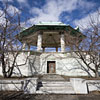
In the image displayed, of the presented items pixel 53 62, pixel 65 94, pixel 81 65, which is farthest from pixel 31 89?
pixel 81 65

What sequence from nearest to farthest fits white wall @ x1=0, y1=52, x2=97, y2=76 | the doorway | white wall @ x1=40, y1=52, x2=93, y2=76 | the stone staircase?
the stone staircase < white wall @ x1=0, y1=52, x2=97, y2=76 < white wall @ x1=40, y1=52, x2=93, y2=76 < the doorway

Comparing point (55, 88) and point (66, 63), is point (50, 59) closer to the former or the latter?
point (66, 63)

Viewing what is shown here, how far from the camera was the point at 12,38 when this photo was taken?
7.16 m

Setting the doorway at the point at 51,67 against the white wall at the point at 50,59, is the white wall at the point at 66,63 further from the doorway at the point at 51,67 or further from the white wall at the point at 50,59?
the doorway at the point at 51,67

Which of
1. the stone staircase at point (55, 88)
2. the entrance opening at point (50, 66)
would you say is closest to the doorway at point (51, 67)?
the entrance opening at point (50, 66)

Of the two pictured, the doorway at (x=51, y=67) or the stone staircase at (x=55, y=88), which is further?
the doorway at (x=51, y=67)

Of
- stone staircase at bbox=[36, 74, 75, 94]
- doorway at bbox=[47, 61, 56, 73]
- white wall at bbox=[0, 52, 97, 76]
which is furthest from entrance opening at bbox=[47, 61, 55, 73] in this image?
stone staircase at bbox=[36, 74, 75, 94]

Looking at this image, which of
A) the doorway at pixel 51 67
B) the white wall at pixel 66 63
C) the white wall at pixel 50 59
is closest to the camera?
the white wall at pixel 50 59

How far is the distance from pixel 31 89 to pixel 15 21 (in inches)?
259

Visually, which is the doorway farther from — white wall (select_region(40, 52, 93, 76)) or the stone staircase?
the stone staircase

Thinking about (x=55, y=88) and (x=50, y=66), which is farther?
(x=50, y=66)

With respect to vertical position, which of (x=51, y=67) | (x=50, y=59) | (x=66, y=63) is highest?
(x=50, y=59)

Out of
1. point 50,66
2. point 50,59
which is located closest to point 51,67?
point 50,66

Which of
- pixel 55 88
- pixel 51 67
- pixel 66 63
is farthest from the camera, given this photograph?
pixel 51 67
